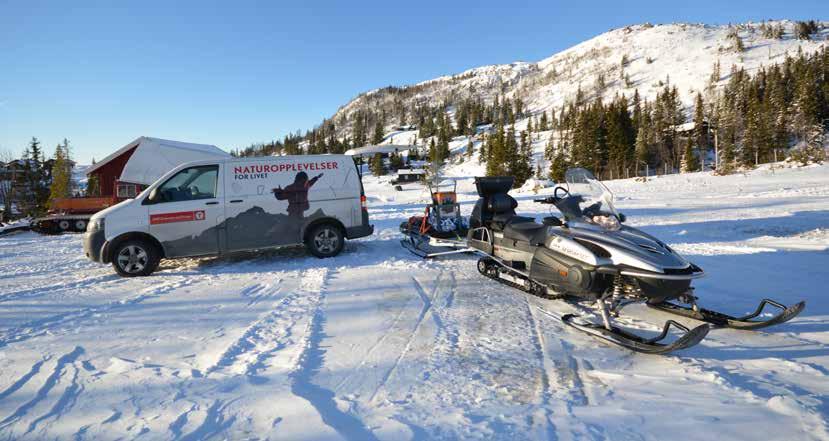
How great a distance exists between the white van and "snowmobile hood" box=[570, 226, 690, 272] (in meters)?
4.68

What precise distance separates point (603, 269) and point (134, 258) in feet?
23.1

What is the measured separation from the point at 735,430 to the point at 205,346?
13.5ft

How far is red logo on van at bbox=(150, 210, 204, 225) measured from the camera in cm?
646

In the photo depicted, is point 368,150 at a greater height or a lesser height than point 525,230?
greater

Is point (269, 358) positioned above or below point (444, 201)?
below

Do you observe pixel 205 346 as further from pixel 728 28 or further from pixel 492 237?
pixel 728 28

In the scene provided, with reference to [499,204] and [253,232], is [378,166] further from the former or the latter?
[499,204]

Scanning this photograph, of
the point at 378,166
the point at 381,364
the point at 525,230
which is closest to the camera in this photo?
the point at 381,364

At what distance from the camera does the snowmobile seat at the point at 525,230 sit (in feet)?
16.4

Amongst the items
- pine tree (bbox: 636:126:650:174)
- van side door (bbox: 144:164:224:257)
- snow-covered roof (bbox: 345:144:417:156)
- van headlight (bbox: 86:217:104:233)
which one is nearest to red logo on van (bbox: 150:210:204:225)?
van side door (bbox: 144:164:224:257)

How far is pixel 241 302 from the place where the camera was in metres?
5.00

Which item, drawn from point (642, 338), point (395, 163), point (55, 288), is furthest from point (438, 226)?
point (395, 163)

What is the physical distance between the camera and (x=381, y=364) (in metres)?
3.27

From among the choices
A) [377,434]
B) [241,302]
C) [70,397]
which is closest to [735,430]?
[377,434]
